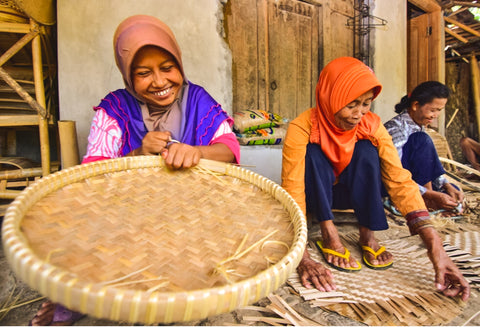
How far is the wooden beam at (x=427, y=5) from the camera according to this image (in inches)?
189

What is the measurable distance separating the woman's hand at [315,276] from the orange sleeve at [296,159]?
10.8 inches

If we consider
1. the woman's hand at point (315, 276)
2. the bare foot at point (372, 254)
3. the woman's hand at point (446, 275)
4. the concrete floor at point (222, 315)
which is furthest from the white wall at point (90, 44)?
the woman's hand at point (446, 275)

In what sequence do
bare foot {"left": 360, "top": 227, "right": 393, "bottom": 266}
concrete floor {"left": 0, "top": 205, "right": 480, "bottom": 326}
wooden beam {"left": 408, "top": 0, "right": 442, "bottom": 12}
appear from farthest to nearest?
wooden beam {"left": 408, "top": 0, "right": 442, "bottom": 12} → bare foot {"left": 360, "top": 227, "right": 393, "bottom": 266} → concrete floor {"left": 0, "top": 205, "right": 480, "bottom": 326}

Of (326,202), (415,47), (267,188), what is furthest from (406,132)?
(415,47)

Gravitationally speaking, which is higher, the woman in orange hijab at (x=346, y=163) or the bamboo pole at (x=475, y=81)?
the bamboo pole at (x=475, y=81)

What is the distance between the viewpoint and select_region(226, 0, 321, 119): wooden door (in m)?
3.27

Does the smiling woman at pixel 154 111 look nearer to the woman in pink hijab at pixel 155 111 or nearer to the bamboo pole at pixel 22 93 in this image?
the woman in pink hijab at pixel 155 111

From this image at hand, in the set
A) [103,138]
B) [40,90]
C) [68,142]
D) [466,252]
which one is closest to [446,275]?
[466,252]

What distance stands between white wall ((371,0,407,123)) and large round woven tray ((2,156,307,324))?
13.1 ft

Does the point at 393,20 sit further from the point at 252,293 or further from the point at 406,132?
the point at 252,293

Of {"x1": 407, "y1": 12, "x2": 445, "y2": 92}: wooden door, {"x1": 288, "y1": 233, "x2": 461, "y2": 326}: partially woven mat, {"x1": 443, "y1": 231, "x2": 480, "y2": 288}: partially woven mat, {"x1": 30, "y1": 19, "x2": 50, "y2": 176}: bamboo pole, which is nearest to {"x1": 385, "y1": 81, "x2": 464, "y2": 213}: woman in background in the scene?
{"x1": 443, "y1": 231, "x2": 480, "y2": 288}: partially woven mat

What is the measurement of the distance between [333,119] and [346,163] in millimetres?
265

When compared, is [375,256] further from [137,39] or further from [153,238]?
[137,39]

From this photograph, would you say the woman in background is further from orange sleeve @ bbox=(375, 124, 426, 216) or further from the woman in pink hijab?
the woman in pink hijab
